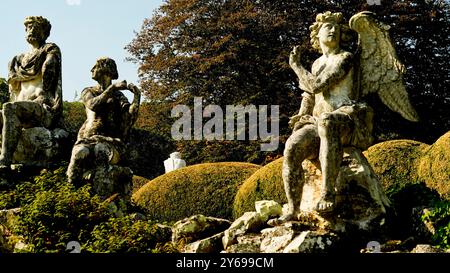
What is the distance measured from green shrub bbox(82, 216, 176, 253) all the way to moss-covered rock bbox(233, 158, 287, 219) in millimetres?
3621

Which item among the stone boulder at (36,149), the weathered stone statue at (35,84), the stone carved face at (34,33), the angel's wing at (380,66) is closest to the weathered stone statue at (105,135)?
the stone boulder at (36,149)

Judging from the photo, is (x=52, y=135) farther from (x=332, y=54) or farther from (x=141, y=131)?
(x=141, y=131)

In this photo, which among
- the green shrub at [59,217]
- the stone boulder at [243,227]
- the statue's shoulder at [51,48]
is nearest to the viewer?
the stone boulder at [243,227]

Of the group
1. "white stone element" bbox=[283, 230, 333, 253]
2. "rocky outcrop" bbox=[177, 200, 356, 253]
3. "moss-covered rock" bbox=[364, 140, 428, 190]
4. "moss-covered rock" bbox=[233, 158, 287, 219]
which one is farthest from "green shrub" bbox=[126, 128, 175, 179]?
"white stone element" bbox=[283, 230, 333, 253]

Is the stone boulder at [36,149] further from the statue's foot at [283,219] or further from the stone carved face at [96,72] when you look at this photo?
the statue's foot at [283,219]

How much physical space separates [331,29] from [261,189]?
3787 mm

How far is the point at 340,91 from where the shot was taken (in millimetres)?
7832

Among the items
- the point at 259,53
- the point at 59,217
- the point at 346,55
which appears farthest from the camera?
the point at 259,53

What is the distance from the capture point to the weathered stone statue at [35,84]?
9352 millimetres

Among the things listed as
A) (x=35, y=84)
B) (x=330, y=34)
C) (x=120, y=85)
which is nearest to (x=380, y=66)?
(x=330, y=34)

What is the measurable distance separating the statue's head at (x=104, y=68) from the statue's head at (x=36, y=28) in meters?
1.20

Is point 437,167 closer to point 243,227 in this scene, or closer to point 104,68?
point 243,227

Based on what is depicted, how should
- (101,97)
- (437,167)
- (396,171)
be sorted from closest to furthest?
(101,97), (437,167), (396,171)
